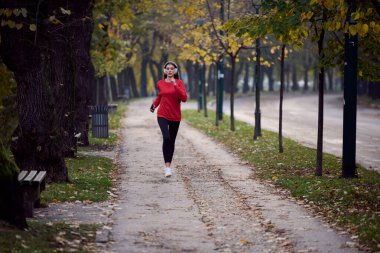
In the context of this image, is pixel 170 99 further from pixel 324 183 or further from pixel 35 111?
pixel 324 183

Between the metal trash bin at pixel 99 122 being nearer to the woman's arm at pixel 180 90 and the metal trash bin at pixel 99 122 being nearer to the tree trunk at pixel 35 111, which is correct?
the woman's arm at pixel 180 90

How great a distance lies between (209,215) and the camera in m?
10.3

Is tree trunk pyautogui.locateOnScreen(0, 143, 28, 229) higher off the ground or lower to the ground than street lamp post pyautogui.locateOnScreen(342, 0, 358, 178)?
lower

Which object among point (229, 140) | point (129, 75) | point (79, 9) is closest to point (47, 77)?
point (79, 9)

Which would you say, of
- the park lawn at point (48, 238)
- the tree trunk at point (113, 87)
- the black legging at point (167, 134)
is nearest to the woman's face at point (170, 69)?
the black legging at point (167, 134)

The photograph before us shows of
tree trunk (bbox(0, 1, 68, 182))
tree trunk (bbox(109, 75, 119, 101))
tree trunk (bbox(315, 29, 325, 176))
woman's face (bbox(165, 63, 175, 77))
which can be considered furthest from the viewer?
tree trunk (bbox(109, 75, 119, 101))

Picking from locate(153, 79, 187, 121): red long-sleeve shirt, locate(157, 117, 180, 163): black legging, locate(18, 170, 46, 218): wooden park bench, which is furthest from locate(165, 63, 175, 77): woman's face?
locate(18, 170, 46, 218): wooden park bench

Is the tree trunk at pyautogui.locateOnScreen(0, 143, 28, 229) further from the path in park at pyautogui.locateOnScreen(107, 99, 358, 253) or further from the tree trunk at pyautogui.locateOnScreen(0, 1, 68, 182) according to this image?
the tree trunk at pyautogui.locateOnScreen(0, 1, 68, 182)

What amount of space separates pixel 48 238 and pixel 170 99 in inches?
264

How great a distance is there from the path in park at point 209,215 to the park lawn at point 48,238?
11.5 inches

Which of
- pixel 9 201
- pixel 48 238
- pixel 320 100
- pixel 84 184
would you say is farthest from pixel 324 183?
pixel 9 201

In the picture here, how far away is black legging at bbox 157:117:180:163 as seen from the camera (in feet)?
47.5

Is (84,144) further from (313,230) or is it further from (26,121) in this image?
(313,230)

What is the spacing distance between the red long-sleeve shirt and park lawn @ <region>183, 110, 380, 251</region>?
1957mm
